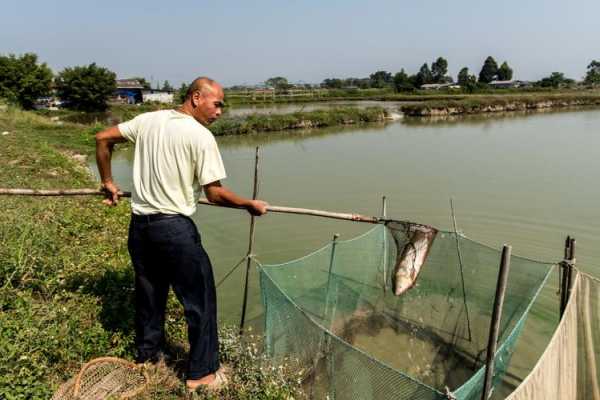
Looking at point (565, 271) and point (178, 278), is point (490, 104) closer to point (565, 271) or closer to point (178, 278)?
point (565, 271)

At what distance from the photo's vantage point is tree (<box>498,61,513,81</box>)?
90.1m

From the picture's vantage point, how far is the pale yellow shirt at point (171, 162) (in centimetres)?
211

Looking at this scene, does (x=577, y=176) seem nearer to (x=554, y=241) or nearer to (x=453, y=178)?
(x=453, y=178)

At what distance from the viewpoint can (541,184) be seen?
9.39 metres

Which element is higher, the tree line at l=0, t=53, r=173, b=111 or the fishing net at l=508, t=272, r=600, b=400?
the tree line at l=0, t=53, r=173, b=111

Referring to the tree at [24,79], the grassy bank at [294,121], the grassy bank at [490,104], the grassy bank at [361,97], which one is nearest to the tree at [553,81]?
the grassy bank at [361,97]

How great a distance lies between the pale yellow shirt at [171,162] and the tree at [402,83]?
201 feet

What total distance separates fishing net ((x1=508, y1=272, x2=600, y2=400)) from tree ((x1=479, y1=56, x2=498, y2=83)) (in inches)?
3791

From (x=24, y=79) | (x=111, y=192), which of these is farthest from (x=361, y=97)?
(x=111, y=192)

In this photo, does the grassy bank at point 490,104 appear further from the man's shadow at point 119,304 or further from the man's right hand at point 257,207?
the man's right hand at point 257,207

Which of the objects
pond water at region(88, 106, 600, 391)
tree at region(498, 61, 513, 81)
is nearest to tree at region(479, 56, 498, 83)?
tree at region(498, 61, 513, 81)

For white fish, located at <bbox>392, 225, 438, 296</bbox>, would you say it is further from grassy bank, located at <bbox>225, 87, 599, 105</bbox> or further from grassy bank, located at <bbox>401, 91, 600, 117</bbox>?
grassy bank, located at <bbox>225, 87, 599, 105</bbox>

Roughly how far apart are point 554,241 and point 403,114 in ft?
76.1

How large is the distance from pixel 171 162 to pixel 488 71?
100 meters
